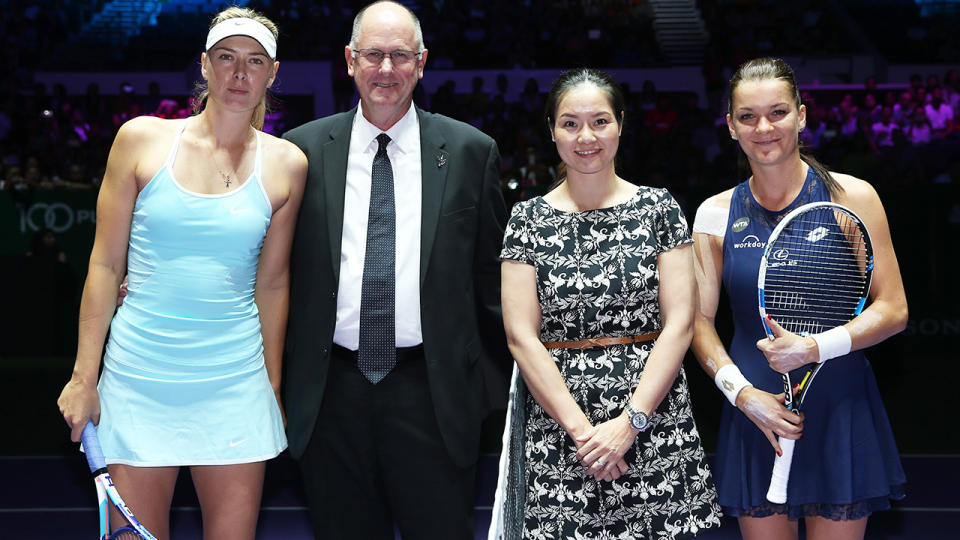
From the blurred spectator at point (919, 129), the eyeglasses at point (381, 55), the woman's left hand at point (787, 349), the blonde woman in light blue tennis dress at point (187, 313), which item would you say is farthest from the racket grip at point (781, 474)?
the blurred spectator at point (919, 129)

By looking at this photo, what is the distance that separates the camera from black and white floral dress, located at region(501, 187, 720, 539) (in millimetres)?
3020

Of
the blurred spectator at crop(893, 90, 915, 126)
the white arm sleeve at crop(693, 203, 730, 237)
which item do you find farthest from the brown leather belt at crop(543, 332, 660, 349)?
the blurred spectator at crop(893, 90, 915, 126)

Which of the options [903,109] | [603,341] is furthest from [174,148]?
[903,109]

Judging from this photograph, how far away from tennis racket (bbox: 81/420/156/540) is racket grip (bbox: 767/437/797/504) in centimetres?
183

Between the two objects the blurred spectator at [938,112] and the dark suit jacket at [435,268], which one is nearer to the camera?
the dark suit jacket at [435,268]

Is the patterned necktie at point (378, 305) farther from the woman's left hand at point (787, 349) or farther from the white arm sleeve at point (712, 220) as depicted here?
the woman's left hand at point (787, 349)

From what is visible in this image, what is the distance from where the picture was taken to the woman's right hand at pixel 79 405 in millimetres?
2955

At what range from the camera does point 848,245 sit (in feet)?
10.3

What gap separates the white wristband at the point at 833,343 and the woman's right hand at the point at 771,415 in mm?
190

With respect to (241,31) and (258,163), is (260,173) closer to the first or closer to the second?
(258,163)

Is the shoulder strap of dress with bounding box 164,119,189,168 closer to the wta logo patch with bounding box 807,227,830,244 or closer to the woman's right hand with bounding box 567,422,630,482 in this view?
the woman's right hand with bounding box 567,422,630,482

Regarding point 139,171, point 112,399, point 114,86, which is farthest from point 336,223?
point 114,86

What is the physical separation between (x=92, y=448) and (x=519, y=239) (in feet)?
4.59

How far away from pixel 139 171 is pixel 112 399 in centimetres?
68
